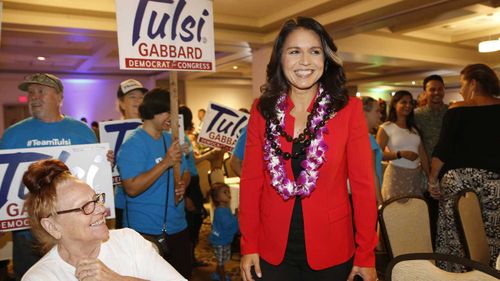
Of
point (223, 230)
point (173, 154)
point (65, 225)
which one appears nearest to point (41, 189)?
point (65, 225)

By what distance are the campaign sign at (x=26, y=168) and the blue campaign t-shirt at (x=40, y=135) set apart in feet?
0.60

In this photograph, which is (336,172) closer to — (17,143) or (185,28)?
(185,28)

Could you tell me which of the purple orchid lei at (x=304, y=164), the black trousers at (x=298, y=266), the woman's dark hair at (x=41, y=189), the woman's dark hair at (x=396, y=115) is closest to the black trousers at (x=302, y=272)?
the black trousers at (x=298, y=266)

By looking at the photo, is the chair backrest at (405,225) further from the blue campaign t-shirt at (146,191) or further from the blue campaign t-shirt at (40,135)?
the blue campaign t-shirt at (40,135)

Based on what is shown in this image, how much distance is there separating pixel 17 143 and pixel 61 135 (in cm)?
27

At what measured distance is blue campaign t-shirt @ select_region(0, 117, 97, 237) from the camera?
2607 millimetres

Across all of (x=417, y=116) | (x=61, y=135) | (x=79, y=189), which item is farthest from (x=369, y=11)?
(x=79, y=189)

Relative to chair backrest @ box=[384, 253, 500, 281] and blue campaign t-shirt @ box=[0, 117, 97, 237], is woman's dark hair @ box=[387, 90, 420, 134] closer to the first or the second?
chair backrest @ box=[384, 253, 500, 281]

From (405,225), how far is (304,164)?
1150 millimetres

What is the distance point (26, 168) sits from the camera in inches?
94.6

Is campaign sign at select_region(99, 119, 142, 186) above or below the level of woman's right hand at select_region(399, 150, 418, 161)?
above

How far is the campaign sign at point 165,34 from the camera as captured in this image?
2445mm

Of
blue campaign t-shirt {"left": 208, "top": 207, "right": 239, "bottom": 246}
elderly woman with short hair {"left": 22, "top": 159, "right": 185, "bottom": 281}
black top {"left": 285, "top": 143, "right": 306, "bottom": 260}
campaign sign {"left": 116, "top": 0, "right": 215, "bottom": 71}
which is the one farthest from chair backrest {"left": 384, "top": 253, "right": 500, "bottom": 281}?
blue campaign t-shirt {"left": 208, "top": 207, "right": 239, "bottom": 246}

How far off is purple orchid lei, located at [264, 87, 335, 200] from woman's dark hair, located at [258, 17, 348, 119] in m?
0.05
